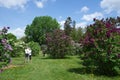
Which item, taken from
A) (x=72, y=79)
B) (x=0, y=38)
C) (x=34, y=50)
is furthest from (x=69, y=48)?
(x=0, y=38)

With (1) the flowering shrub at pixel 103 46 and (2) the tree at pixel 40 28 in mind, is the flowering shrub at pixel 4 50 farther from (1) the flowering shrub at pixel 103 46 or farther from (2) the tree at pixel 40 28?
(2) the tree at pixel 40 28

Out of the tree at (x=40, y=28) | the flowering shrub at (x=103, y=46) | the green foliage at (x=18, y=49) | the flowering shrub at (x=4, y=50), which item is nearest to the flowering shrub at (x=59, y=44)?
the green foliage at (x=18, y=49)

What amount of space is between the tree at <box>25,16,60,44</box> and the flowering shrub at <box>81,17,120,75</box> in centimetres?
6563

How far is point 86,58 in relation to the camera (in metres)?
16.7

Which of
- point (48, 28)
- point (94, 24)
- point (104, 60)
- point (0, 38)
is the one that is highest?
point (48, 28)

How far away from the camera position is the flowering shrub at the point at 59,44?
1219 inches

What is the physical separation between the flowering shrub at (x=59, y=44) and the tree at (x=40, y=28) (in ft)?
164

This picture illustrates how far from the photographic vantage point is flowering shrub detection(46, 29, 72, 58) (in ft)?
102

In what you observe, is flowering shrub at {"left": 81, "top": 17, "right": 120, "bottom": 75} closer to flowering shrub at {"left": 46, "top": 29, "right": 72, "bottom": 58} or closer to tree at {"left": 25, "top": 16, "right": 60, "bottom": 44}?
flowering shrub at {"left": 46, "top": 29, "right": 72, "bottom": 58}

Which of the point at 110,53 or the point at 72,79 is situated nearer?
the point at 72,79

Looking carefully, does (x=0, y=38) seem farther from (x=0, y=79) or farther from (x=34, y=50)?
(x=34, y=50)

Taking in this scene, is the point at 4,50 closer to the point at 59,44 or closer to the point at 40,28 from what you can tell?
the point at 59,44

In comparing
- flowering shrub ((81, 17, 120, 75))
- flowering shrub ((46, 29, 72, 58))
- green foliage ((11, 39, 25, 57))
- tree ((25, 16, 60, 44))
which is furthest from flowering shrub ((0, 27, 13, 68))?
tree ((25, 16, 60, 44))

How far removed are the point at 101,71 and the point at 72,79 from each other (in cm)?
313
